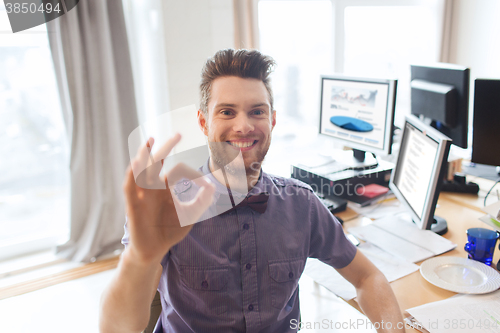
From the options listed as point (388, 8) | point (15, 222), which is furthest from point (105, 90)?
point (388, 8)

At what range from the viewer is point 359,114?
6.14ft

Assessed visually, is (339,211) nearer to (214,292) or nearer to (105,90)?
(214,292)

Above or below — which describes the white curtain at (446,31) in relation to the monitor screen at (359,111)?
above

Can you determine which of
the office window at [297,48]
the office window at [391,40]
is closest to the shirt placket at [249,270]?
the office window at [297,48]

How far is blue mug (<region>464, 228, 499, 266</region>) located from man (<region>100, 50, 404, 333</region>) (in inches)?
15.2

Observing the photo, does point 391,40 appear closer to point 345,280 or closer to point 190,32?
point 190,32

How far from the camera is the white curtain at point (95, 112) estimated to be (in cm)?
209

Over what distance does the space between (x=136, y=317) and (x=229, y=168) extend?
0.48 metres

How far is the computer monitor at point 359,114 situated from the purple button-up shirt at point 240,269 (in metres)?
0.90

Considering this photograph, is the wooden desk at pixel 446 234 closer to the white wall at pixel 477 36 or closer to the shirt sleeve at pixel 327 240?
the shirt sleeve at pixel 327 240

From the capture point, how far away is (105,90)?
221cm

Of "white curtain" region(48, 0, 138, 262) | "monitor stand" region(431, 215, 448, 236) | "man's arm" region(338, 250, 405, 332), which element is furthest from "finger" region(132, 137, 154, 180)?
"white curtain" region(48, 0, 138, 262)

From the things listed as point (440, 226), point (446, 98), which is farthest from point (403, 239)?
point (446, 98)

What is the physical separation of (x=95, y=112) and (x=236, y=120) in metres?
1.55
